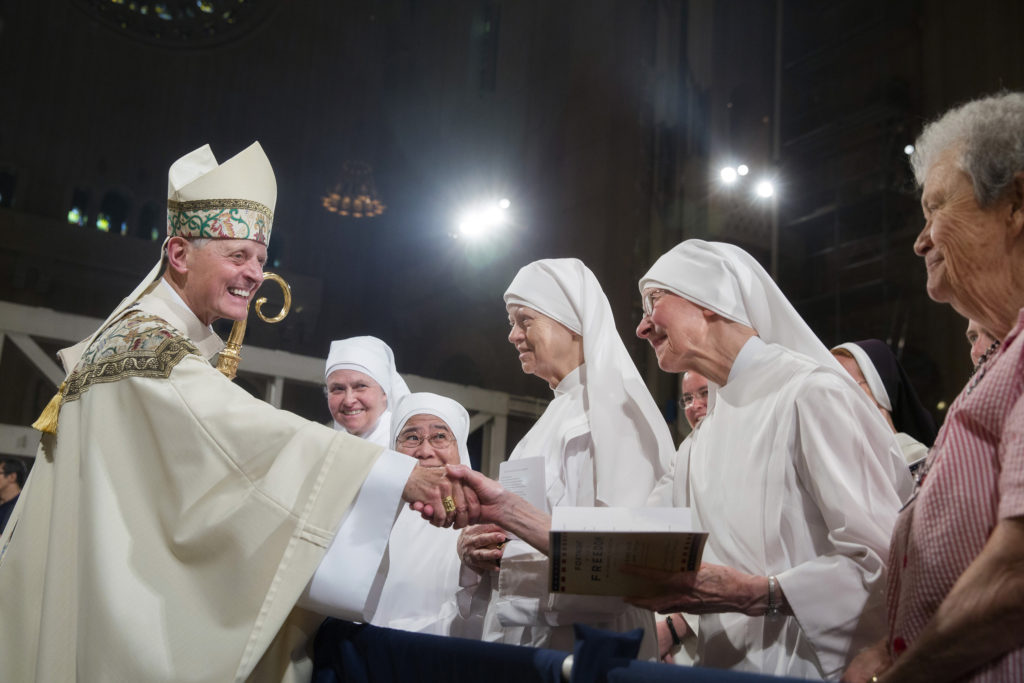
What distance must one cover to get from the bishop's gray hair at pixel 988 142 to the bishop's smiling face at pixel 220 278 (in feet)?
6.78

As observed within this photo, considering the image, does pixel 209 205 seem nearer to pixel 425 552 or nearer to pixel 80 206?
pixel 425 552

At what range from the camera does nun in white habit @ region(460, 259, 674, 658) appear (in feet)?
8.63

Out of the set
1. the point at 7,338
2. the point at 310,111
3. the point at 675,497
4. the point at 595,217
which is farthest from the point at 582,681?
the point at 310,111

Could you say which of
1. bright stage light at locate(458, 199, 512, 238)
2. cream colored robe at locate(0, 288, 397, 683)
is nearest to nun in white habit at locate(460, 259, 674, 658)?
cream colored robe at locate(0, 288, 397, 683)

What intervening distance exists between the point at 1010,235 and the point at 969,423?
1.51 feet

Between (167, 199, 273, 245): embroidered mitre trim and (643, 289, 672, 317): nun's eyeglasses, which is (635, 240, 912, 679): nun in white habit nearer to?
(643, 289, 672, 317): nun's eyeglasses

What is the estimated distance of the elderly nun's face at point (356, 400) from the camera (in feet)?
15.1

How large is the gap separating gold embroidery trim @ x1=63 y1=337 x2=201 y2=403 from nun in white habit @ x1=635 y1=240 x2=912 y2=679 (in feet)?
4.50

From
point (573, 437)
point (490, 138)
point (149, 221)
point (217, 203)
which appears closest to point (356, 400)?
point (217, 203)

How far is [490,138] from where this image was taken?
39.5 feet

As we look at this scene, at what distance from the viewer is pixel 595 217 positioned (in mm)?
10055

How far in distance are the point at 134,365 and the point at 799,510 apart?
180 cm

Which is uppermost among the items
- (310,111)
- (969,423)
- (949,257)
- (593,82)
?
(310,111)

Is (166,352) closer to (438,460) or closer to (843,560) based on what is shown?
(438,460)
